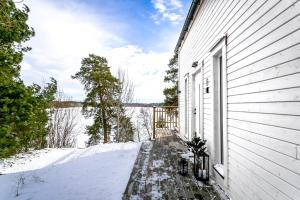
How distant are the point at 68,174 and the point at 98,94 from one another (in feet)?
37.0

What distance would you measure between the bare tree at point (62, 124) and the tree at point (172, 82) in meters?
6.06

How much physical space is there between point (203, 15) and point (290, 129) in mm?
4320

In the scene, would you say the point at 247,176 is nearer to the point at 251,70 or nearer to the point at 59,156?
the point at 251,70

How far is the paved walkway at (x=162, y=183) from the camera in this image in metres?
3.46

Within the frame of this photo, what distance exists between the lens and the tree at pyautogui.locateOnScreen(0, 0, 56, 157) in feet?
9.91

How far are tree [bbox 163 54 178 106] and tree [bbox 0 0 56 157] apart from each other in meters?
12.4

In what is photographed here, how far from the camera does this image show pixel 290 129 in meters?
1.86

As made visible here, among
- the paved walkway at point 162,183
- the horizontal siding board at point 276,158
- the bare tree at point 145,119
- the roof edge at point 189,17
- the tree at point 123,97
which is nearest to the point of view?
the horizontal siding board at point 276,158

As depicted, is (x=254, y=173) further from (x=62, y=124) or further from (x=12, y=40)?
(x=62, y=124)

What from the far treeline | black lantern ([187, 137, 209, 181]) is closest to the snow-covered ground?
the far treeline

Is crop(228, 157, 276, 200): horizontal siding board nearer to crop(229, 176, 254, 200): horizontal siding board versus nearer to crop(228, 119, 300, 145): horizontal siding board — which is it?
crop(229, 176, 254, 200): horizontal siding board

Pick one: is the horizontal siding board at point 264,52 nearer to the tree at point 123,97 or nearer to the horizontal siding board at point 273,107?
the horizontal siding board at point 273,107

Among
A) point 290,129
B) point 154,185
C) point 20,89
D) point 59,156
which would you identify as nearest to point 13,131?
point 20,89

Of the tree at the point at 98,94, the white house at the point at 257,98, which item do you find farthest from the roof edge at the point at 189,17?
the tree at the point at 98,94
